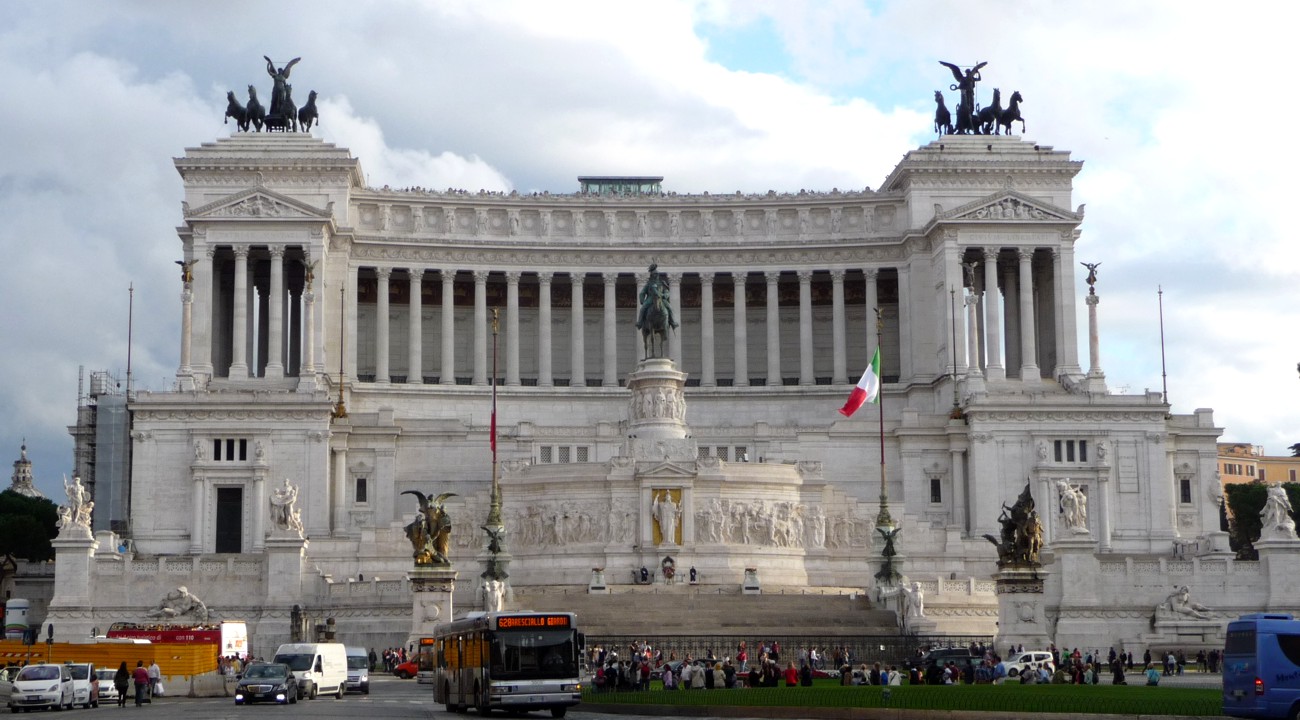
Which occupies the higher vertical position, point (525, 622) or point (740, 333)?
point (740, 333)

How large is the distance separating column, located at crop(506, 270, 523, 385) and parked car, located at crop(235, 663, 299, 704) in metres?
62.3

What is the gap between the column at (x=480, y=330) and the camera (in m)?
117

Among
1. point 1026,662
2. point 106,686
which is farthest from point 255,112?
point 1026,662

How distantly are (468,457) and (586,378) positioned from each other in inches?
813

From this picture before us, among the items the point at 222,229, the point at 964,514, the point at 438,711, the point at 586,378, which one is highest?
the point at 222,229

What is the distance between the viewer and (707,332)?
119500 mm

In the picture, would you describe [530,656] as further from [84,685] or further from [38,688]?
[84,685]

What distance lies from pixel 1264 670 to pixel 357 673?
32.5 metres

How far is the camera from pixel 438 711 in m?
51.5

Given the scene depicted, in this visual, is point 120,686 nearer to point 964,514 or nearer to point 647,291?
point 647,291

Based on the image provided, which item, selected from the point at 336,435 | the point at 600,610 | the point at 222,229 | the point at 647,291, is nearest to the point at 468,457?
the point at 336,435

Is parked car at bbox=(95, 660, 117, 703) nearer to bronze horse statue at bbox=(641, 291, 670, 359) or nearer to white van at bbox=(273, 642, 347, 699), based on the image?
white van at bbox=(273, 642, 347, 699)

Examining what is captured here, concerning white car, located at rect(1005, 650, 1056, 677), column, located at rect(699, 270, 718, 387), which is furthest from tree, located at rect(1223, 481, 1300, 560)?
white car, located at rect(1005, 650, 1056, 677)

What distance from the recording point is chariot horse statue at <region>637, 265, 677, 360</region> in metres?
97.6
